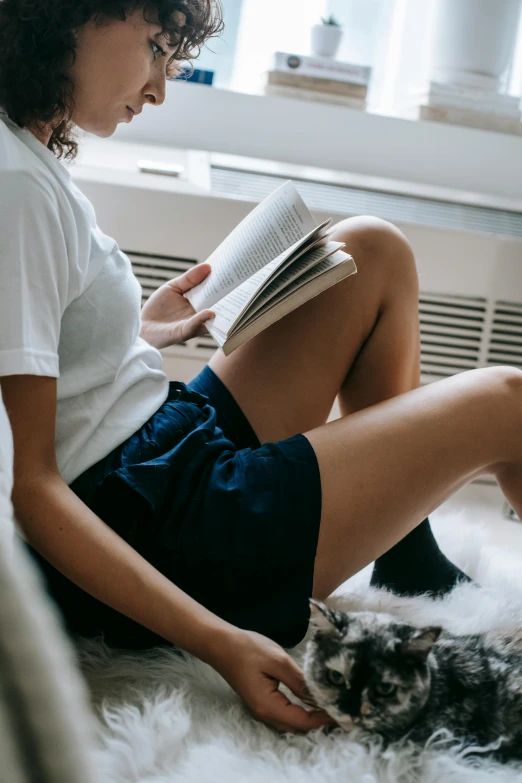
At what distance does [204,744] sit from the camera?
696 mm

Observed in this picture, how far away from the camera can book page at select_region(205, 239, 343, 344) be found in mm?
911

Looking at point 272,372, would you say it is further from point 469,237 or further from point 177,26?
point 469,237

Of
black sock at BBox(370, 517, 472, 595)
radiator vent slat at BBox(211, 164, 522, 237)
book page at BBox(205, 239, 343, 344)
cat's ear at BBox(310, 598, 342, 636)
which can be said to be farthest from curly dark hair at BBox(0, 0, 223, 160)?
radiator vent slat at BBox(211, 164, 522, 237)

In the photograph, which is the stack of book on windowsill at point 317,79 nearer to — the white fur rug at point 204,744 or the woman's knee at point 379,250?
the woman's knee at point 379,250

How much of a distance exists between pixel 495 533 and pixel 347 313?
79 centimetres

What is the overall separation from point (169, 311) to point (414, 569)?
54 centimetres

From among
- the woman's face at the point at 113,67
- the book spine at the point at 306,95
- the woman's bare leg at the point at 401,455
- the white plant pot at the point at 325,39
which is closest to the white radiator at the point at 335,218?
the book spine at the point at 306,95

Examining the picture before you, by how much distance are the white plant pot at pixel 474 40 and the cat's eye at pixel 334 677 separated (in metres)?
1.86

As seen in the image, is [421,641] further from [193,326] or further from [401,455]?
[193,326]

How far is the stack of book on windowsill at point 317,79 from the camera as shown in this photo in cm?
207

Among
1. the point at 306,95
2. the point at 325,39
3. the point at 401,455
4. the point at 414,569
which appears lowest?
the point at 414,569

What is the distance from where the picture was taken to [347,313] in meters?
1.09

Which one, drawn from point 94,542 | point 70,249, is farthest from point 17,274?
point 94,542

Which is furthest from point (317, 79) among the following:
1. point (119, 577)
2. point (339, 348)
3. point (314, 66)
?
point (119, 577)
